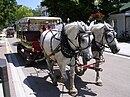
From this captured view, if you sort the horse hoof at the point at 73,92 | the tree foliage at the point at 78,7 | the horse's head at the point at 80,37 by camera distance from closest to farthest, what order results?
the horse's head at the point at 80,37 < the horse hoof at the point at 73,92 < the tree foliage at the point at 78,7

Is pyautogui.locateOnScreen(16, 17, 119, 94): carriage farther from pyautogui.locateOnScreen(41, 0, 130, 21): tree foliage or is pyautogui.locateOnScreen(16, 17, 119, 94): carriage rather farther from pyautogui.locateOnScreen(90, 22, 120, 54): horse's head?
pyautogui.locateOnScreen(41, 0, 130, 21): tree foliage

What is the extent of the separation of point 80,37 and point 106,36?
1311 millimetres

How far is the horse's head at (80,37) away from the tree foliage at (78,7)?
2307 centimetres

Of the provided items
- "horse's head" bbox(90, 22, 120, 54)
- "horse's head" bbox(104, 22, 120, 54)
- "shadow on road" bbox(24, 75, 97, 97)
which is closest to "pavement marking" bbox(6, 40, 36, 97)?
"shadow on road" bbox(24, 75, 97, 97)

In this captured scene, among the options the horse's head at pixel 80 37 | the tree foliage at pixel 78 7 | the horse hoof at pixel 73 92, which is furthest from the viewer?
the tree foliage at pixel 78 7

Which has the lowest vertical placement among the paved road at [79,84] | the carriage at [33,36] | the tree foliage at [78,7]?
the paved road at [79,84]

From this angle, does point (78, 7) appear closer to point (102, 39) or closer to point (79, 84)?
point (79, 84)

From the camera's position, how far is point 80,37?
6602 mm

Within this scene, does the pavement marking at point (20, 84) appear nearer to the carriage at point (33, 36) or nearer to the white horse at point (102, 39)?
the carriage at point (33, 36)

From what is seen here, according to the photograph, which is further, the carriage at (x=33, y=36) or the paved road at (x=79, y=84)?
the carriage at (x=33, y=36)

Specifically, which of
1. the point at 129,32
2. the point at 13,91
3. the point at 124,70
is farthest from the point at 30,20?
the point at 129,32

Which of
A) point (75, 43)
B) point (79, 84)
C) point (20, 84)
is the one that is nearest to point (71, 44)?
point (75, 43)

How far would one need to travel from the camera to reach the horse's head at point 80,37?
6.55 m

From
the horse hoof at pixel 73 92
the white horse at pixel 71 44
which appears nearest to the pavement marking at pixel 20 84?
the horse hoof at pixel 73 92
